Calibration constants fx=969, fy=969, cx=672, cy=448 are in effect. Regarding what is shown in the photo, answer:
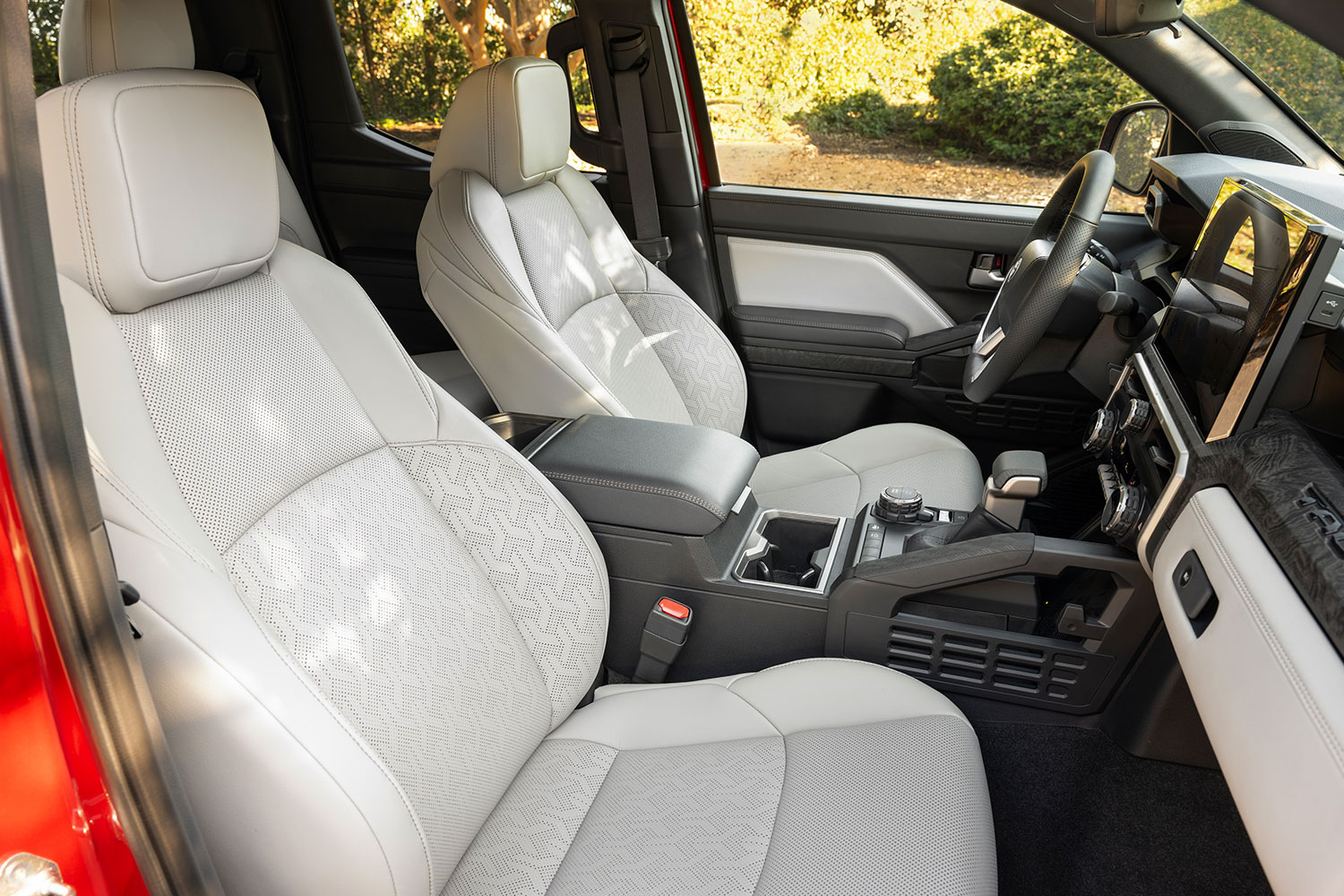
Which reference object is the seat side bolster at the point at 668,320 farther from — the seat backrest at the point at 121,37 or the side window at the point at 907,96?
the side window at the point at 907,96

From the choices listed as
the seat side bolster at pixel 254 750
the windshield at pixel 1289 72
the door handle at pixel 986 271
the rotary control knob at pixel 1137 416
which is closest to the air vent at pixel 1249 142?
the windshield at pixel 1289 72

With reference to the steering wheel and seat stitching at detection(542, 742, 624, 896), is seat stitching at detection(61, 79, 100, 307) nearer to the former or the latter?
seat stitching at detection(542, 742, 624, 896)

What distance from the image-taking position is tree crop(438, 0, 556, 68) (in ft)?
11.5

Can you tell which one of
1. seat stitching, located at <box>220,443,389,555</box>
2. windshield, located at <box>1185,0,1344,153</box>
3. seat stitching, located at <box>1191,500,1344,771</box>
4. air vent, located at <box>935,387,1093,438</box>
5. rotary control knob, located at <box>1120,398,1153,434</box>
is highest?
windshield, located at <box>1185,0,1344,153</box>

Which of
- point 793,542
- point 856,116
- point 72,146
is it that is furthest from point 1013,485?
point 856,116

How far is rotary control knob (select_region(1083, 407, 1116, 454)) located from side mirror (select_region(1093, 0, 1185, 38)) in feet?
1.93

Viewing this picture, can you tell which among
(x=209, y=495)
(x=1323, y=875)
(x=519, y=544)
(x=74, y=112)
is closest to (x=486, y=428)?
(x=519, y=544)

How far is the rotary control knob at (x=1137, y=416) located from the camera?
4.73ft

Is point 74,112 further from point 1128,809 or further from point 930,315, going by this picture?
point 930,315

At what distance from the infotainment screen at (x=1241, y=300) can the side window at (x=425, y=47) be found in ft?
5.90

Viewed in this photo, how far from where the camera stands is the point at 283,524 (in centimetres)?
109

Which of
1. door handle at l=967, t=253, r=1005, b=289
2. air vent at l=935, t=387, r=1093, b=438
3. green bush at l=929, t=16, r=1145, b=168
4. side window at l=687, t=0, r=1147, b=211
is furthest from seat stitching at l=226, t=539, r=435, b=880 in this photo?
green bush at l=929, t=16, r=1145, b=168

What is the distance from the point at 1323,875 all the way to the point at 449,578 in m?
0.95

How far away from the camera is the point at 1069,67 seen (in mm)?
4469
